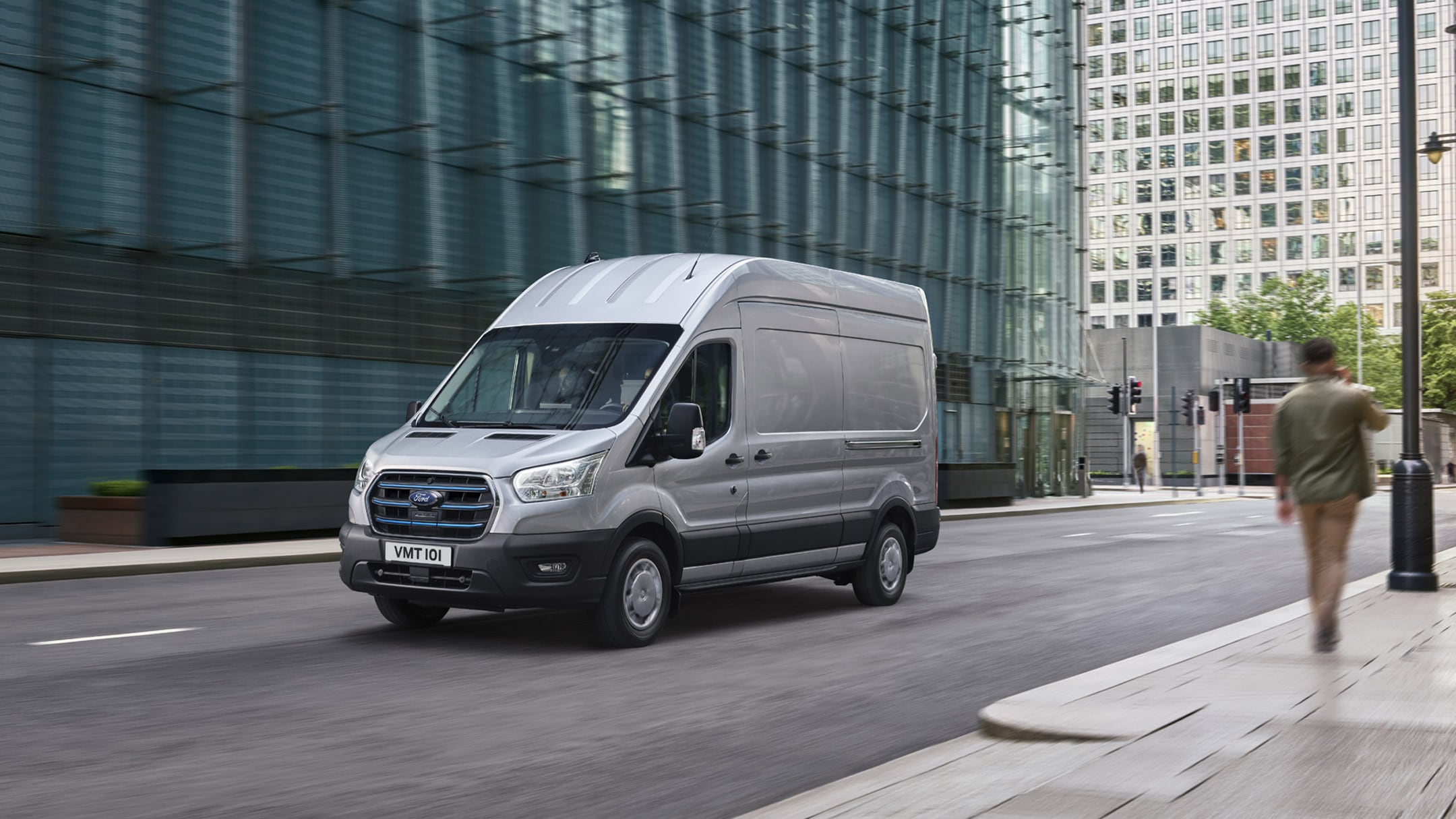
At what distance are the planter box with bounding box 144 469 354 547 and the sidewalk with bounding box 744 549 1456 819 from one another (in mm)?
13632

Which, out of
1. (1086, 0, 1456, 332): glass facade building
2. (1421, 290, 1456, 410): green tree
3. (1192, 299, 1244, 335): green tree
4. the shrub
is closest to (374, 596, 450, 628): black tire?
the shrub

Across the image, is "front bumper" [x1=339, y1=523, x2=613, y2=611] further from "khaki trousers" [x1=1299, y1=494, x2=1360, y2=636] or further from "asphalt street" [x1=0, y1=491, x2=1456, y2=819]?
"khaki trousers" [x1=1299, y1=494, x2=1360, y2=636]

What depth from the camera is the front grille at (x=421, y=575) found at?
336 inches

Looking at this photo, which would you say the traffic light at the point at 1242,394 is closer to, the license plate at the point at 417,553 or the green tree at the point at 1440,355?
the license plate at the point at 417,553

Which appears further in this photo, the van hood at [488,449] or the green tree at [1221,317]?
the green tree at [1221,317]

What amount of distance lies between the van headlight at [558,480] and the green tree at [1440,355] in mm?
91408

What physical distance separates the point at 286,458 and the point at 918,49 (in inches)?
992

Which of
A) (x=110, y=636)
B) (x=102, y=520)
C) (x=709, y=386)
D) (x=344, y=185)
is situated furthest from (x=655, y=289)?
(x=344, y=185)

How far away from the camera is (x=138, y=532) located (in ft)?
59.4

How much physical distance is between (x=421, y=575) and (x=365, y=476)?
2.61 feet

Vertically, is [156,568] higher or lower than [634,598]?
lower

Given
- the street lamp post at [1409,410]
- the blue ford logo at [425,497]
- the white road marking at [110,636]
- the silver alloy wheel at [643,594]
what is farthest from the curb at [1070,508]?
the blue ford logo at [425,497]

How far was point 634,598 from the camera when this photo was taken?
29.6 ft

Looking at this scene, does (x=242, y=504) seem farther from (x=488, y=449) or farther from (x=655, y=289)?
(x=488, y=449)
